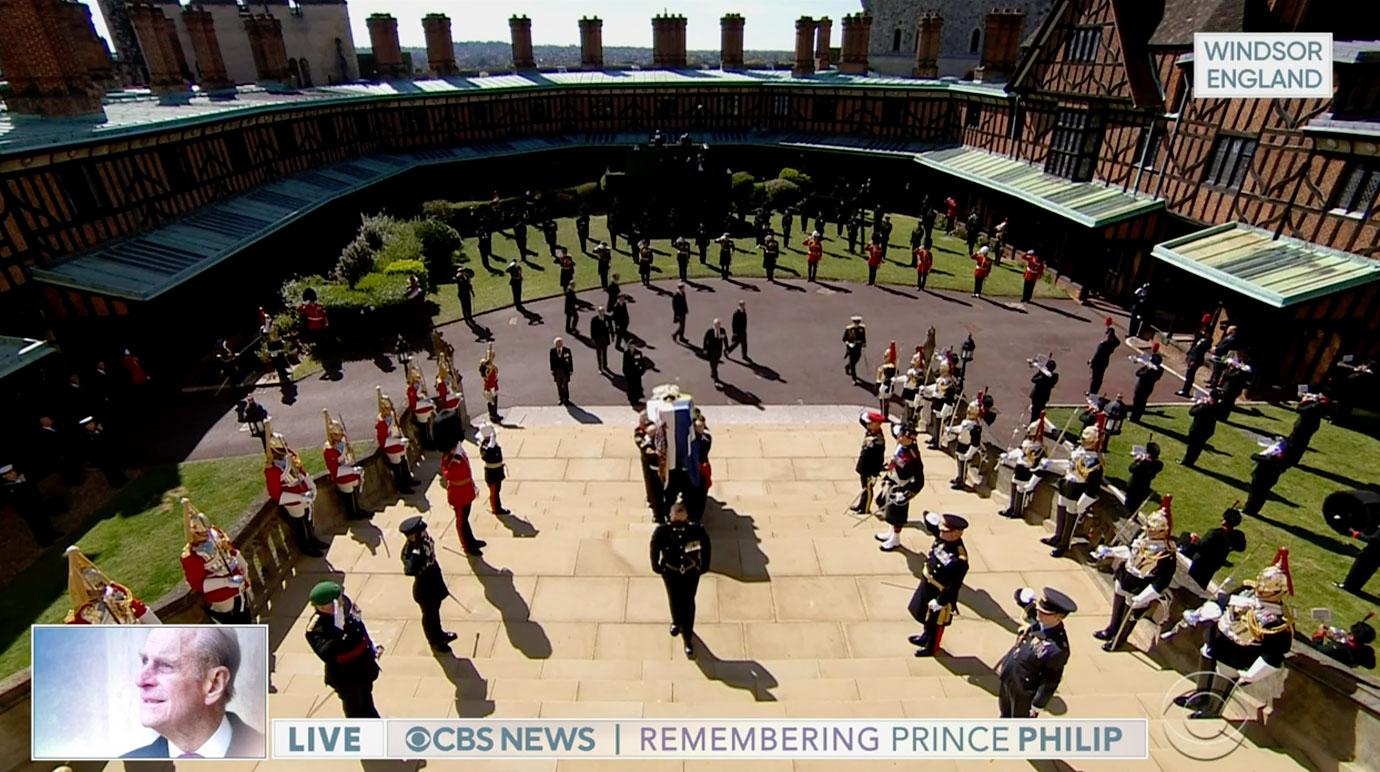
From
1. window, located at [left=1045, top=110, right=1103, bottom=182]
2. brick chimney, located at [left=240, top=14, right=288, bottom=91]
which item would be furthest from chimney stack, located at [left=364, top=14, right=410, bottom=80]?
window, located at [left=1045, top=110, right=1103, bottom=182]

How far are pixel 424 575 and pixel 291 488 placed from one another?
273 cm

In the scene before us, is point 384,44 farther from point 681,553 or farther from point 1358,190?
point 1358,190

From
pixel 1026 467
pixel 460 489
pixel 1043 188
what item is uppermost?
pixel 1043 188

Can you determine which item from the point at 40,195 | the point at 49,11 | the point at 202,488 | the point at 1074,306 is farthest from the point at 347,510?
the point at 1074,306

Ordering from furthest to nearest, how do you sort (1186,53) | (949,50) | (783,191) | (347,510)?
(949,50) → (783,191) → (1186,53) → (347,510)

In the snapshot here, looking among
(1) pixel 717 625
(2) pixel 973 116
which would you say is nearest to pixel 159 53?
(1) pixel 717 625

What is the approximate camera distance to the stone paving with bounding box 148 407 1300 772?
5.90 meters

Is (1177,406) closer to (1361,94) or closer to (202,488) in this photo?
(1361,94)

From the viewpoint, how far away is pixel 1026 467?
949 centimetres

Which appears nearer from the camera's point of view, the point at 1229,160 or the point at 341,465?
the point at 341,465

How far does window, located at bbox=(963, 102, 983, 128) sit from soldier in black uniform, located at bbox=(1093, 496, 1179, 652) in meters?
25.2

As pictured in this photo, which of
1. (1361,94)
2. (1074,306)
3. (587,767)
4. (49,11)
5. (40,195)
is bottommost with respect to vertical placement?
(1074,306)

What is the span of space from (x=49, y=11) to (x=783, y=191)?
2309 centimetres

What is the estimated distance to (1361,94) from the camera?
13.6 metres
